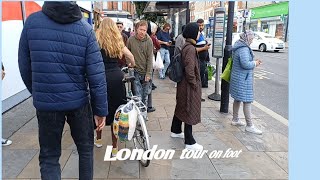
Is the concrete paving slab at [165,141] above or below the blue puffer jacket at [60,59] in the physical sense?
below

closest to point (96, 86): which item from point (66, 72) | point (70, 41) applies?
point (66, 72)

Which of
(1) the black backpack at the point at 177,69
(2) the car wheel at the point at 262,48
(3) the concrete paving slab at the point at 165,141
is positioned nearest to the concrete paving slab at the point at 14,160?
(3) the concrete paving slab at the point at 165,141

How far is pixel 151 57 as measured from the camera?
4.98m

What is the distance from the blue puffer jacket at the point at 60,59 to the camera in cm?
231

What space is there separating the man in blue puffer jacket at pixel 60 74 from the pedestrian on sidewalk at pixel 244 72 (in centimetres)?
275

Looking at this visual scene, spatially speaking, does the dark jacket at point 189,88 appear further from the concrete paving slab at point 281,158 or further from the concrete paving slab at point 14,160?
the concrete paving slab at point 14,160

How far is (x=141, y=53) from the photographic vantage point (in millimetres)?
4938

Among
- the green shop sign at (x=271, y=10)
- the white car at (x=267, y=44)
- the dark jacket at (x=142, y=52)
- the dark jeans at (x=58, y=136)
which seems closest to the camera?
the dark jeans at (x=58, y=136)

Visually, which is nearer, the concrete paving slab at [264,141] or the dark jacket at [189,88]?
the dark jacket at [189,88]

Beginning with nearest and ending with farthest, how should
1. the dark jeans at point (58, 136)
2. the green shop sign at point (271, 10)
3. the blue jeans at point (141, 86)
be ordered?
the dark jeans at point (58, 136) < the blue jeans at point (141, 86) < the green shop sign at point (271, 10)

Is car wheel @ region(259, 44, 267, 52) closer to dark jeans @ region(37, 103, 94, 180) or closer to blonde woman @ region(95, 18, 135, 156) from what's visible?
blonde woman @ region(95, 18, 135, 156)

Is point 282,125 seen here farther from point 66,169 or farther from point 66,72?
point 66,72

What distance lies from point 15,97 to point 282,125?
5265mm

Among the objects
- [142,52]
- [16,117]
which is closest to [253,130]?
[142,52]
